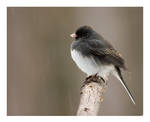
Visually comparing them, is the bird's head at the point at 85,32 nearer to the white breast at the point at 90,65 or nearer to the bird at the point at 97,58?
the bird at the point at 97,58

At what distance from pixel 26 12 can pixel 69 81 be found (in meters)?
1.20

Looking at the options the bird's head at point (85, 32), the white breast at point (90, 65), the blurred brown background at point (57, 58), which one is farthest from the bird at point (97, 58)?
the blurred brown background at point (57, 58)

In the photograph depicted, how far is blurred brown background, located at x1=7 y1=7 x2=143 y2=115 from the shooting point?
15.8 ft

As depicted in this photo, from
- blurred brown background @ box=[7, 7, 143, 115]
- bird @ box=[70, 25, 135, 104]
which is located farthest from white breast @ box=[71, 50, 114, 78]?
blurred brown background @ box=[7, 7, 143, 115]

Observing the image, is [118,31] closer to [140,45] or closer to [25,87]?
[140,45]

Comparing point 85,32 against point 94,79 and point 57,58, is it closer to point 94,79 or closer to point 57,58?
point 94,79

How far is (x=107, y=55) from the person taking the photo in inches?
125

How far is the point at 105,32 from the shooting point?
4871 mm

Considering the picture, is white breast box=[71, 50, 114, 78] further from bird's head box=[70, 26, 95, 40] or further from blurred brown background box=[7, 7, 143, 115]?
blurred brown background box=[7, 7, 143, 115]

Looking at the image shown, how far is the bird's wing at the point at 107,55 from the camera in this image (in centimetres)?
316

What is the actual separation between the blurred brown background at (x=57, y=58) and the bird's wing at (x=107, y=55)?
160 centimetres

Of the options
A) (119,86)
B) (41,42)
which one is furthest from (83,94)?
(41,42)

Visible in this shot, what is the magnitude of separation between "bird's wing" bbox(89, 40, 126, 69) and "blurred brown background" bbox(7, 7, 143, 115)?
1.60 m

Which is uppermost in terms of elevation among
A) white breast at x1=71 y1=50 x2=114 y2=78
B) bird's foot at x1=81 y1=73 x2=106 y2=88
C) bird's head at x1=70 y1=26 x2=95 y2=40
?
bird's head at x1=70 y1=26 x2=95 y2=40
